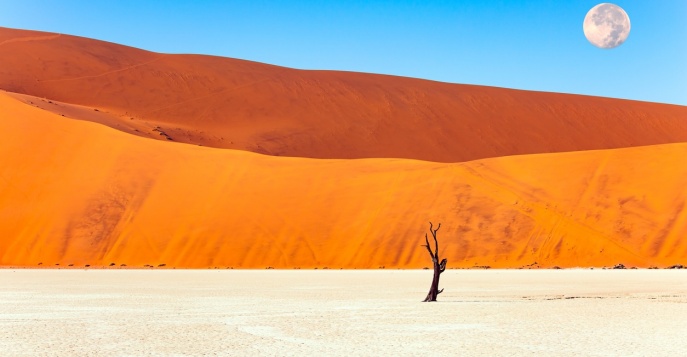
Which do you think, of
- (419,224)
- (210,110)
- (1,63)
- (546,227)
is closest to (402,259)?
(419,224)

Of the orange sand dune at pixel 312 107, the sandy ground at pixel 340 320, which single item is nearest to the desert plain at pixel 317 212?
the sandy ground at pixel 340 320

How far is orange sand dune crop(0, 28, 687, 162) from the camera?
291 ft

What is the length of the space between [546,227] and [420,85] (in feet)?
206

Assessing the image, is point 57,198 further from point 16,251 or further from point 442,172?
point 442,172

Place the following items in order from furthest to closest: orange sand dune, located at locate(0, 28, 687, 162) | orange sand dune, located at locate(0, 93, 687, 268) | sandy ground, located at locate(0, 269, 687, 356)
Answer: orange sand dune, located at locate(0, 28, 687, 162)
orange sand dune, located at locate(0, 93, 687, 268)
sandy ground, located at locate(0, 269, 687, 356)

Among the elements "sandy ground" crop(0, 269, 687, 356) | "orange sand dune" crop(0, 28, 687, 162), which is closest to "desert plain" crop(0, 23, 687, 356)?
"sandy ground" crop(0, 269, 687, 356)

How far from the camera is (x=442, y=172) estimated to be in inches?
2144

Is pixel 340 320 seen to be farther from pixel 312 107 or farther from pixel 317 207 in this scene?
pixel 312 107

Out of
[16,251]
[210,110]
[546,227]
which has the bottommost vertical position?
[16,251]

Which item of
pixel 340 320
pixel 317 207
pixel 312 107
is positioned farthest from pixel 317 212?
Result: pixel 312 107

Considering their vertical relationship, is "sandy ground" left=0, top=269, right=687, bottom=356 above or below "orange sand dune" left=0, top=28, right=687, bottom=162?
below

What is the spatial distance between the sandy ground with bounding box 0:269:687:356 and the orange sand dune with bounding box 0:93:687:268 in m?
17.8

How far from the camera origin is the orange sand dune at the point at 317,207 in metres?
46.3

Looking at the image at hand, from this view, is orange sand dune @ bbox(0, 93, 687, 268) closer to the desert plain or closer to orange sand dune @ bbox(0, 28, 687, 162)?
the desert plain
